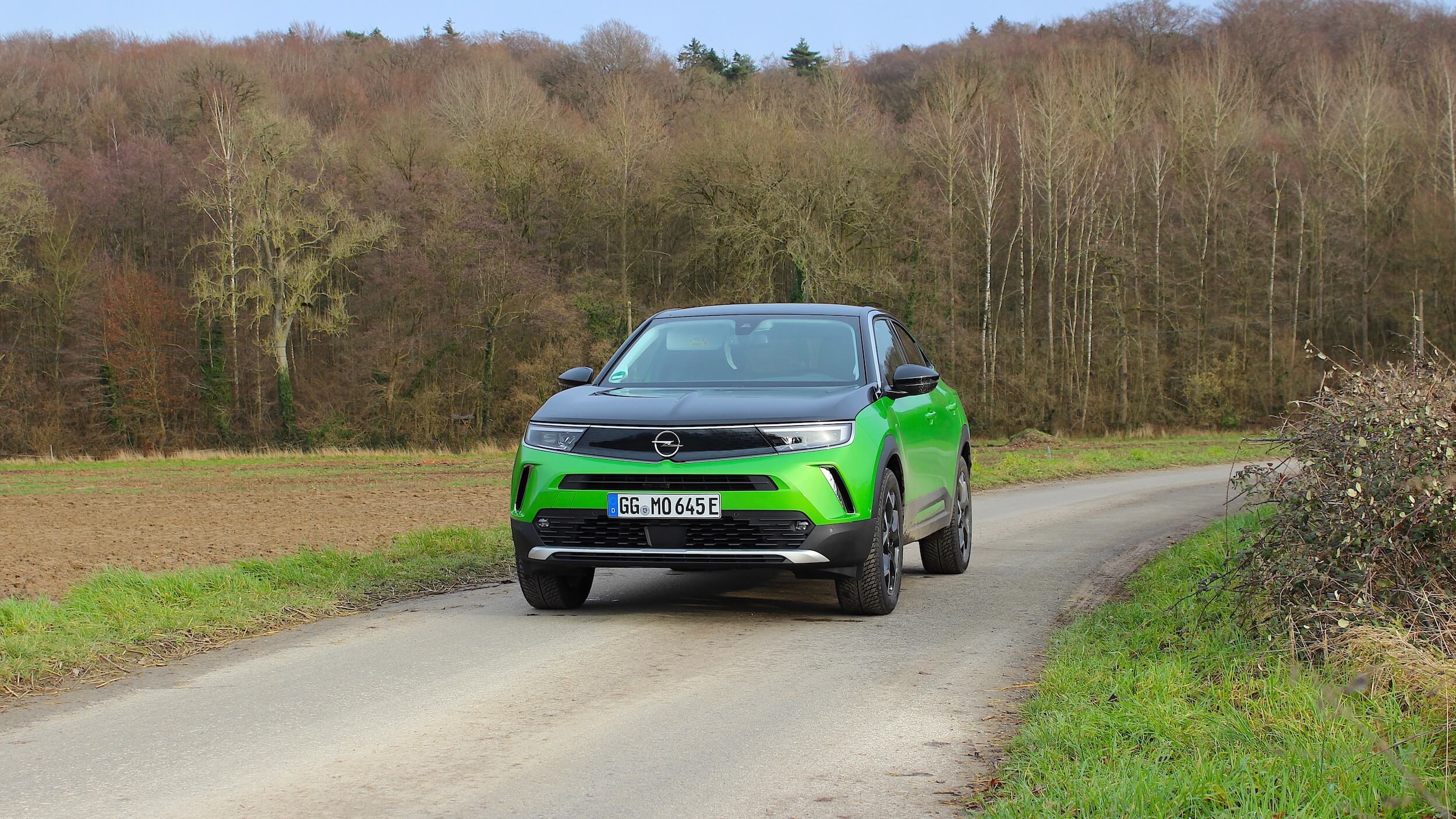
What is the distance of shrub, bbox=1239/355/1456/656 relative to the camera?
17.9 ft

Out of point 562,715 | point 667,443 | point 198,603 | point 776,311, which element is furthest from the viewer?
point 776,311

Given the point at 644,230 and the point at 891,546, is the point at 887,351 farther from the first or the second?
the point at 644,230

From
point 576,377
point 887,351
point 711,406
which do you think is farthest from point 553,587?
point 887,351

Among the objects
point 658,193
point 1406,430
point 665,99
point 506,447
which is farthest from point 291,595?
point 665,99

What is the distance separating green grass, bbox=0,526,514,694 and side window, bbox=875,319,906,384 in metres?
3.40

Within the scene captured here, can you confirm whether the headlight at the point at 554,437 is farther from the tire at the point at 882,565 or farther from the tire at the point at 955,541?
the tire at the point at 955,541

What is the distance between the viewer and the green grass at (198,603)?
6.61m

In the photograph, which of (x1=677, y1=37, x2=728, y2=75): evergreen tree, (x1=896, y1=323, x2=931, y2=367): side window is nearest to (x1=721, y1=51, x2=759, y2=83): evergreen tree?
(x1=677, y1=37, x2=728, y2=75): evergreen tree

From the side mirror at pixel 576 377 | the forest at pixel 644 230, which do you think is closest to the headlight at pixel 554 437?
the side mirror at pixel 576 377

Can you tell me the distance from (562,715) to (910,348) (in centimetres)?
577

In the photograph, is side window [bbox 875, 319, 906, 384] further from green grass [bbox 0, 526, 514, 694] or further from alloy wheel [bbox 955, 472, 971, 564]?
green grass [bbox 0, 526, 514, 694]

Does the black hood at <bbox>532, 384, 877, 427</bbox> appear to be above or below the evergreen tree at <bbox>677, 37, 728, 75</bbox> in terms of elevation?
below

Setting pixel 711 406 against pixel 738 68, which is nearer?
pixel 711 406

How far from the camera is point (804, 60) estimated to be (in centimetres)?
7712
